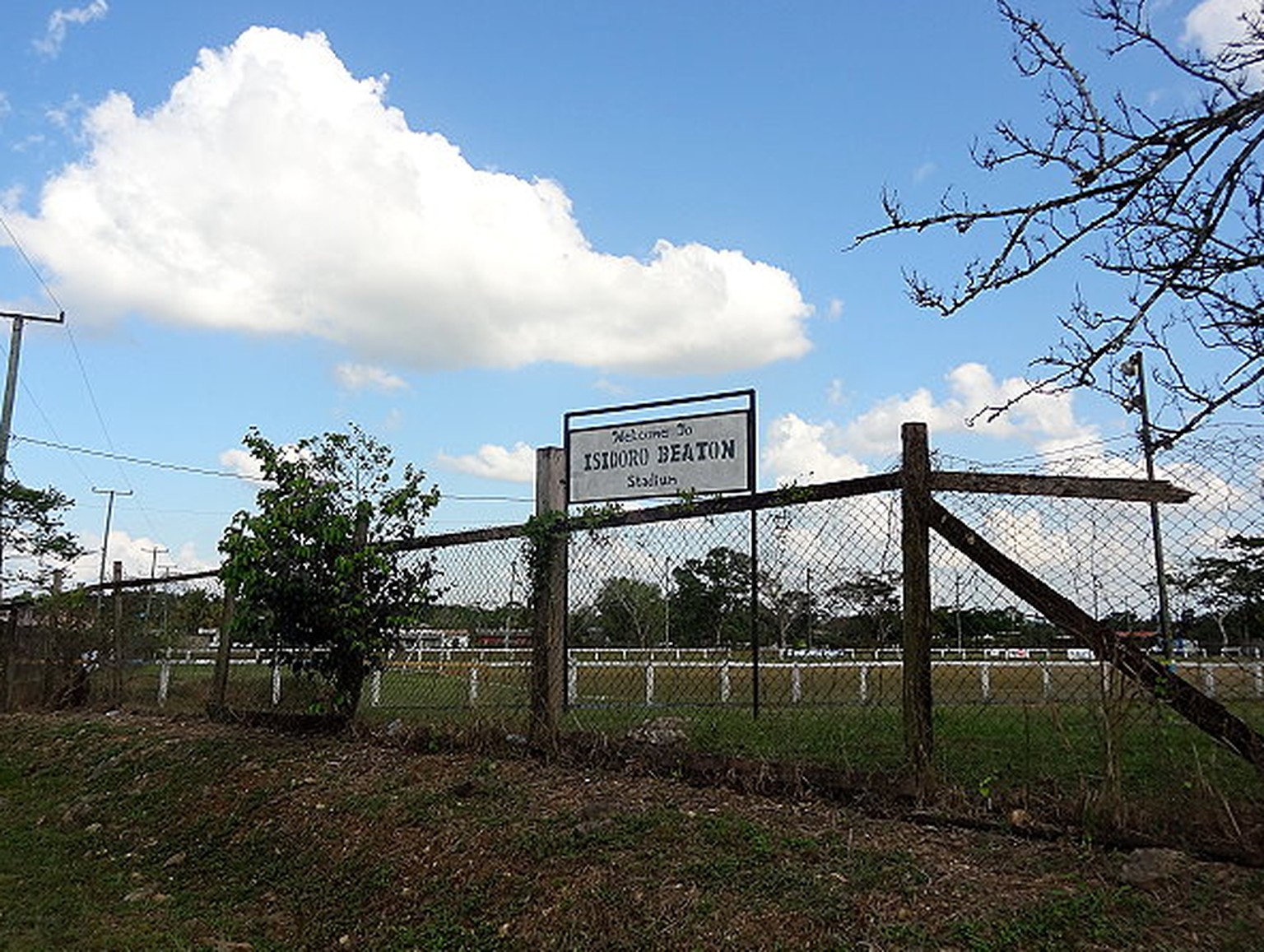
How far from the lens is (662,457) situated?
750 cm

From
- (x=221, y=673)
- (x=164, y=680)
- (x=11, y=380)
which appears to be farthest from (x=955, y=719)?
(x=11, y=380)

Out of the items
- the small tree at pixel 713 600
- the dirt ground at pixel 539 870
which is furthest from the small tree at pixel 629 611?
the dirt ground at pixel 539 870

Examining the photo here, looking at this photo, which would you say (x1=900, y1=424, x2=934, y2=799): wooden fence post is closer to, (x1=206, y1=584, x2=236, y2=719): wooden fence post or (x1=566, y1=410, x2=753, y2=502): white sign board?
(x1=566, y1=410, x2=753, y2=502): white sign board

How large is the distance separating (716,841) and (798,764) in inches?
32.1

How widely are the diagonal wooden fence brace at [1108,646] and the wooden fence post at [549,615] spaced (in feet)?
9.99

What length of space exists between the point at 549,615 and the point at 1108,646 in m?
3.91

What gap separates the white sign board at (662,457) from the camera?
7164mm

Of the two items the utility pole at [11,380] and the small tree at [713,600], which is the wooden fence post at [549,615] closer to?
the small tree at [713,600]

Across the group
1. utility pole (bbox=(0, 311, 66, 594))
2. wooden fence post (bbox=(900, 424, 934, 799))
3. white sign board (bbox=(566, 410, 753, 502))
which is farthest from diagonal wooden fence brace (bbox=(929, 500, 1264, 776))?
utility pole (bbox=(0, 311, 66, 594))

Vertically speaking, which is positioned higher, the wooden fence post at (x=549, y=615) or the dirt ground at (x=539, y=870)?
the wooden fence post at (x=549, y=615)

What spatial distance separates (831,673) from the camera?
19.1 feet

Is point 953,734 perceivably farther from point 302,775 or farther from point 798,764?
point 302,775

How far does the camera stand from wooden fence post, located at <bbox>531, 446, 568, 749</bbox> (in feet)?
24.1

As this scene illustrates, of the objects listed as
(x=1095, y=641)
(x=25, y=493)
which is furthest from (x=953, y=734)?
(x=25, y=493)
